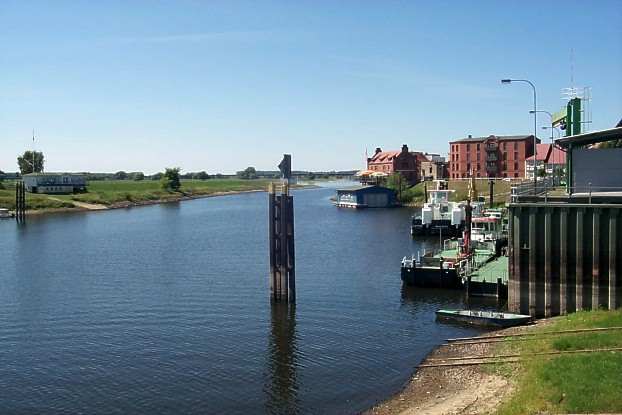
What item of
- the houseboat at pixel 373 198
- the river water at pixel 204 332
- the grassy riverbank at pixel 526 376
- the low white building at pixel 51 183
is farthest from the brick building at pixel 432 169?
the grassy riverbank at pixel 526 376

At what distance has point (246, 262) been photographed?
2424 inches

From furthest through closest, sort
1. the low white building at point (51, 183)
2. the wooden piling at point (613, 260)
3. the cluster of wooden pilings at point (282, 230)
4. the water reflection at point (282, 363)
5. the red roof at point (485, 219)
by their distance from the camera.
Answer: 1. the low white building at point (51, 183)
2. the red roof at point (485, 219)
3. the cluster of wooden pilings at point (282, 230)
4. the wooden piling at point (613, 260)
5. the water reflection at point (282, 363)

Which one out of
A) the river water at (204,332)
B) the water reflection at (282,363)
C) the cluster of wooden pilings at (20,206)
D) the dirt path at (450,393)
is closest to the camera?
the dirt path at (450,393)

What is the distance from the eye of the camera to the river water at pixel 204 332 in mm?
26984

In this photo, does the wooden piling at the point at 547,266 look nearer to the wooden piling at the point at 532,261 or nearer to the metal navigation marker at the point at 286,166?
the wooden piling at the point at 532,261

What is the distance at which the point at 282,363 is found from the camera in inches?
1216

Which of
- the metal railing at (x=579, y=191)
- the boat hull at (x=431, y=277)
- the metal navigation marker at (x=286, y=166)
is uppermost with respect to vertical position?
the metal navigation marker at (x=286, y=166)

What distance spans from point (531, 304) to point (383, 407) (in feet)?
45.4

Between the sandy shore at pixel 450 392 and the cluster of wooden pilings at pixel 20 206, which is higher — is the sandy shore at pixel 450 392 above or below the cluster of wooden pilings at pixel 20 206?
below

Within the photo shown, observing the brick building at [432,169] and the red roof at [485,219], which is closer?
the red roof at [485,219]

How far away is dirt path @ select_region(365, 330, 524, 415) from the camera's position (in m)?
22.4

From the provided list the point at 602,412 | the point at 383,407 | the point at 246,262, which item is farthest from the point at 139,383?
the point at 246,262

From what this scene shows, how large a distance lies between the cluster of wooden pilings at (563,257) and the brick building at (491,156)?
4417 inches

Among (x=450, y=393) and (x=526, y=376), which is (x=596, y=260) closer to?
(x=526, y=376)
